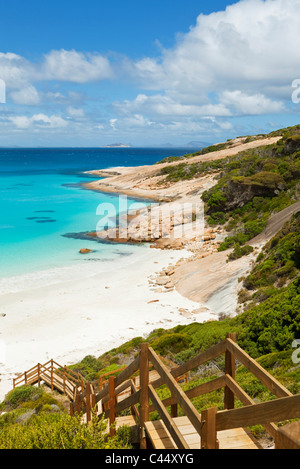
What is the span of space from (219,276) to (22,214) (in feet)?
123

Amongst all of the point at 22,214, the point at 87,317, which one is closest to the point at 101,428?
the point at 87,317

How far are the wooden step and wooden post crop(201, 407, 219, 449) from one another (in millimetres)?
1043

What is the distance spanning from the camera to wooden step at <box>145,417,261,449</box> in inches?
169

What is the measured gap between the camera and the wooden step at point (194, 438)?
430 cm

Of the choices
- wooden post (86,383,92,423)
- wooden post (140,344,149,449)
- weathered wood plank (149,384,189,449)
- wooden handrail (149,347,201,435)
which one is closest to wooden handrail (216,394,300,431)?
wooden handrail (149,347,201,435)

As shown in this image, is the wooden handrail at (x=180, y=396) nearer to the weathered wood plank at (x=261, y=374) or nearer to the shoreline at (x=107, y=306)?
the weathered wood plank at (x=261, y=374)

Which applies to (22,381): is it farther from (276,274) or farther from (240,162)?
(240,162)

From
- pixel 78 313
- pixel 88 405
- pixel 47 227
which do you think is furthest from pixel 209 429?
pixel 47 227

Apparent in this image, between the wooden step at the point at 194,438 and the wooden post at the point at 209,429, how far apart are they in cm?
104

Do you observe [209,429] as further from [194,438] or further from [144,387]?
[144,387]

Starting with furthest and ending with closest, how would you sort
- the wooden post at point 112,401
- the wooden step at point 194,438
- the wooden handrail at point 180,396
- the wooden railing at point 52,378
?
the wooden railing at point 52,378
the wooden post at point 112,401
the wooden step at point 194,438
the wooden handrail at point 180,396

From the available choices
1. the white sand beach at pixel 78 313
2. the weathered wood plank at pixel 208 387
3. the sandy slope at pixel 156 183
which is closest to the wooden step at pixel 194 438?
the weathered wood plank at pixel 208 387

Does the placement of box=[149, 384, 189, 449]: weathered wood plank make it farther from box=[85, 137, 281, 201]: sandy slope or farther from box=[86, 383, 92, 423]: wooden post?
box=[85, 137, 281, 201]: sandy slope

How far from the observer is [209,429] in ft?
11.0
